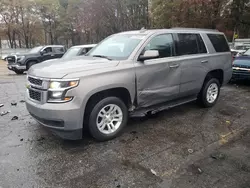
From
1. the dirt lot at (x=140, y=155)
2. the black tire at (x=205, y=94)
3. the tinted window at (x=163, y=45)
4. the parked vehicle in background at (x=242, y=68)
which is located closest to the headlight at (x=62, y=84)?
the dirt lot at (x=140, y=155)

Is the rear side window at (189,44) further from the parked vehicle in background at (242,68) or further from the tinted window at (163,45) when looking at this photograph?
the parked vehicle in background at (242,68)

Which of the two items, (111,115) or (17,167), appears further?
(111,115)

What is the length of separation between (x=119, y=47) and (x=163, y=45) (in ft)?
2.91

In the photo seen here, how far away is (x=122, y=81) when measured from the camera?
3.74 m

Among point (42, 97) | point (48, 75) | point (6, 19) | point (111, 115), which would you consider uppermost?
point (6, 19)

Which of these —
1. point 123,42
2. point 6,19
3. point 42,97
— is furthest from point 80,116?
point 6,19

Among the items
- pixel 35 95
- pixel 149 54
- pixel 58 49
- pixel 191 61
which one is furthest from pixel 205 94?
pixel 58 49

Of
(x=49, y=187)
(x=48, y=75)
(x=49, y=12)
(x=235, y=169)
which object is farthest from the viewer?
(x=49, y=12)

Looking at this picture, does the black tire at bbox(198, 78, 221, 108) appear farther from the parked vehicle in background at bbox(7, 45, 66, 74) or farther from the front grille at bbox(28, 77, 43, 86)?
the parked vehicle in background at bbox(7, 45, 66, 74)

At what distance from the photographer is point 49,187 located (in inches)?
106

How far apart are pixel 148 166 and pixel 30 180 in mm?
1528

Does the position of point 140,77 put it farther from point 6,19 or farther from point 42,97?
point 6,19

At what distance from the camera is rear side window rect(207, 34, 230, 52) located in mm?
5539

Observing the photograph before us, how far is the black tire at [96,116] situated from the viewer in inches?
141
